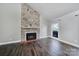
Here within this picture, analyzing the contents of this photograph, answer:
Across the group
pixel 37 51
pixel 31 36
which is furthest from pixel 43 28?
pixel 37 51

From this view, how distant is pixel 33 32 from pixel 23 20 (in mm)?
1418

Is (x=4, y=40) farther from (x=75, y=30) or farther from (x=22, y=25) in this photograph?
(x=75, y=30)

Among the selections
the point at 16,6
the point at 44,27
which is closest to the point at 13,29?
the point at 16,6

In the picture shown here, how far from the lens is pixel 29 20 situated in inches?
294

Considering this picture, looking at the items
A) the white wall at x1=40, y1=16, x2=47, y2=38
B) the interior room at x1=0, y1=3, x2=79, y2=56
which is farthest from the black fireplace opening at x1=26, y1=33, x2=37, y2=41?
the white wall at x1=40, y1=16, x2=47, y2=38

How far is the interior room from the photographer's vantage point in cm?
458

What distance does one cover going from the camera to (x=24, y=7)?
707cm

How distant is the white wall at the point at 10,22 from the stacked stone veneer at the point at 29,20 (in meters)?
0.56

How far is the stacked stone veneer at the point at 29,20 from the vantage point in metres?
7.04

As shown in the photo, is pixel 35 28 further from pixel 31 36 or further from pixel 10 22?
pixel 10 22

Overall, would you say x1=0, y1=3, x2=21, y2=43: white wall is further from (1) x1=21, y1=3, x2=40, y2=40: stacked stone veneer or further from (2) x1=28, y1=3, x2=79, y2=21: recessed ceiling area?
(2) x1=28, y1=3, x2=79, y2=21: recessed ceiling area

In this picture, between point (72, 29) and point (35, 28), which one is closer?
point (72, 29)

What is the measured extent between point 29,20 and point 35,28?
0.93 meters

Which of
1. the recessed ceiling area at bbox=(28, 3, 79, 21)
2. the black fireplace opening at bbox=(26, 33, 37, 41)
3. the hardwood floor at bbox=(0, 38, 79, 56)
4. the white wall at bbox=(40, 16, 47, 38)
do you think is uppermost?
the recessed ceiling area at bbox=(28, 3, 79, 21)
